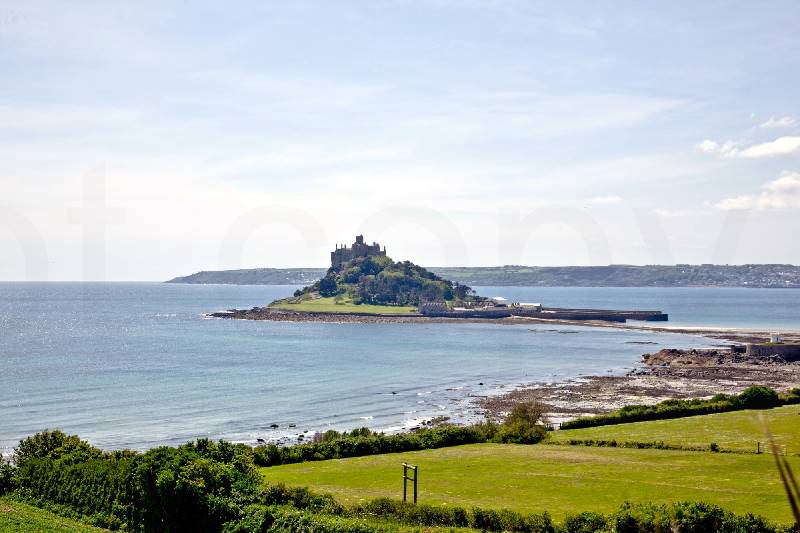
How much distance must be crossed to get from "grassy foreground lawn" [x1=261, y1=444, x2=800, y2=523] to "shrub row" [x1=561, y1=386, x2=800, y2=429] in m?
9.31

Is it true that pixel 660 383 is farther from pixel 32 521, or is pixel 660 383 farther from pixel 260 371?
pixel 32 521

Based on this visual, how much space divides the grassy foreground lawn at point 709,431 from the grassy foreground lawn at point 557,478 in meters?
2.81

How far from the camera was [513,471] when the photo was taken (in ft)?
117

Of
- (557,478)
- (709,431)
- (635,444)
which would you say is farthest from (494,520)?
(709,431)

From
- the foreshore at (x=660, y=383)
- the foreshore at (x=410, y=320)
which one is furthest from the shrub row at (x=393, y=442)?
the foreshore at (x=410, y=320)

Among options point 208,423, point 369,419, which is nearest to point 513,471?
point 369,419

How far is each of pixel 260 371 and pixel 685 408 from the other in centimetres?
5320

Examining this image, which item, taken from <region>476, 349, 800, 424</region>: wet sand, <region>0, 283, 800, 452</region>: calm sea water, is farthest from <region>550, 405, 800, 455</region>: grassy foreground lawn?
<region>0, 283, 800, 452</region>: calm sea water

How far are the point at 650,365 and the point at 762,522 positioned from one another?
80441 millimetres

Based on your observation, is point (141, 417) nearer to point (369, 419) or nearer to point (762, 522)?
point (369, 419)

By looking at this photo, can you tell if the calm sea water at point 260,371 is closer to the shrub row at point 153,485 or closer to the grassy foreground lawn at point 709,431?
the shrub row at point 153,485

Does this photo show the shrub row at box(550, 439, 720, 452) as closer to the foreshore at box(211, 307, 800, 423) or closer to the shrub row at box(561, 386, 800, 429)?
the shrub row at box(561, 386, 800, 429)

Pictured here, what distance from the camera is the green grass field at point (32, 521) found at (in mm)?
25345

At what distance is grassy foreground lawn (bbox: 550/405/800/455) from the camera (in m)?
41.0
